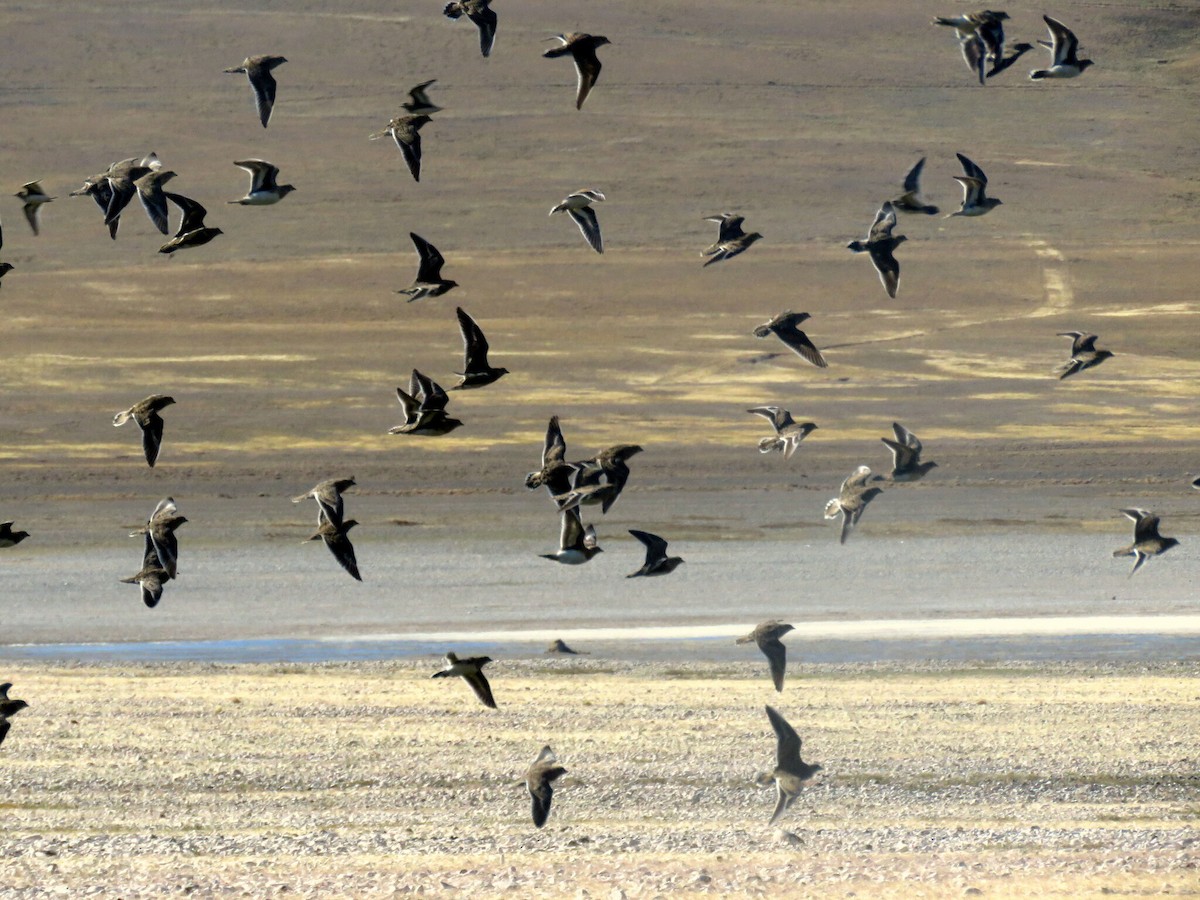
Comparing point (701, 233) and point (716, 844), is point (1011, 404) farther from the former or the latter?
point (716, 844)

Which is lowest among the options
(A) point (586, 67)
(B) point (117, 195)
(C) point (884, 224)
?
(B) point (117, 195)

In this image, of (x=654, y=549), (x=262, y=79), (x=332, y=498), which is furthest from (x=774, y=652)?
(x=262, y=79)

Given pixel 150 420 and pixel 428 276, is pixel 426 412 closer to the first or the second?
pixel 428 276

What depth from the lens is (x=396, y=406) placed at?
36219mm

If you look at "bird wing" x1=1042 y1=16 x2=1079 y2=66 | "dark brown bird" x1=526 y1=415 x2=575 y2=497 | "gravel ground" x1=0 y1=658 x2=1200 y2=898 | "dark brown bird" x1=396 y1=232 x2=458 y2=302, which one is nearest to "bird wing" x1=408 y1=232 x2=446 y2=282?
"dark brown bird" x1=396 y1=232 x2=458 y2=302

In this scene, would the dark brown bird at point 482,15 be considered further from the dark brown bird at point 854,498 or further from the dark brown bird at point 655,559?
the dark brown bird at point 854,498

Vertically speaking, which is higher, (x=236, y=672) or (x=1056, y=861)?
(x=1056, y=861)

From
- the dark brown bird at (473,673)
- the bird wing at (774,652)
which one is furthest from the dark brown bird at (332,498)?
the bird wing at (774,652)

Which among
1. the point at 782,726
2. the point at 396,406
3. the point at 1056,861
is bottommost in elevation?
the point at 396,406

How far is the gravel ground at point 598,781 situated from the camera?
13.5 m

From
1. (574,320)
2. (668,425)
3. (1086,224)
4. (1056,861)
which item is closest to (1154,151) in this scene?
(1086,224)

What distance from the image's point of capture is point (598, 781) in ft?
53.9

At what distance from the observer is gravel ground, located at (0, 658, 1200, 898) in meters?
13.5

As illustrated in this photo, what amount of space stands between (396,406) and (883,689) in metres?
17.8
